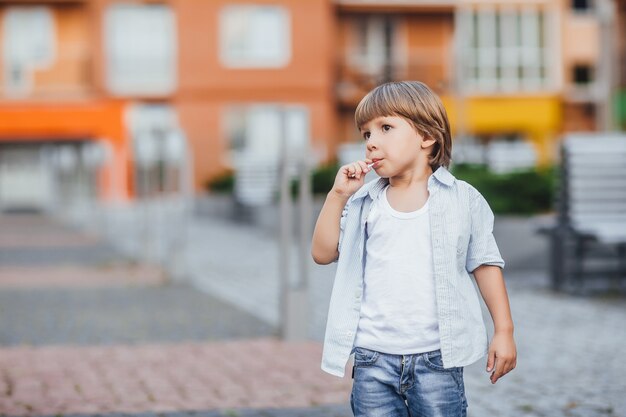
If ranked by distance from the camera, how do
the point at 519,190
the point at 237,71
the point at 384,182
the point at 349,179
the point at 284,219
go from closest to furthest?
the point at 349,179, the point at 384,182, the point at 284,219, the point at 519,190, the point at 237,71

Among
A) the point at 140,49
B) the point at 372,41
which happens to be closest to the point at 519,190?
the point at 140,49

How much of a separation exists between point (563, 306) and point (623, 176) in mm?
1350

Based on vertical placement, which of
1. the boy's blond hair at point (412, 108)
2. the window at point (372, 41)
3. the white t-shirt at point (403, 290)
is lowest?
the white t-shirt at point (403, 290)

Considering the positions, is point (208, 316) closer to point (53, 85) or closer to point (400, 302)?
point (400, 302)

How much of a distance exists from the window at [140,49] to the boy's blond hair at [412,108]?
3514 cm

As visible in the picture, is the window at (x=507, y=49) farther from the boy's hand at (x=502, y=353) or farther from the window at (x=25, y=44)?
the boy's hand at (x=502, y=353)

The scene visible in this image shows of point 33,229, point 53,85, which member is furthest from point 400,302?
point 53,85

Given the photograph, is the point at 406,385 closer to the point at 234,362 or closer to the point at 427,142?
the point at 427,142

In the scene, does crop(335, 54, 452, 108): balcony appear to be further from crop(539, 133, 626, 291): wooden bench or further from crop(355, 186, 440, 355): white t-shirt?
crop(355, 186, 440, 355): white t-shirt

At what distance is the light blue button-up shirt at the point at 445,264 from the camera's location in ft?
11.4

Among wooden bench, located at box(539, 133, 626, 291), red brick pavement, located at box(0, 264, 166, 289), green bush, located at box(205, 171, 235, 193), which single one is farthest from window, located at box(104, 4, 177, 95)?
wooden bench, located at box(539, 133, 626, 291)

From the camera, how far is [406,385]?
3490 mm

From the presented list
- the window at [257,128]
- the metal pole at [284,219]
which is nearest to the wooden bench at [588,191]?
the metal pole at [284,219]

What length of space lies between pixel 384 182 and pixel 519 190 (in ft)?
37.8
